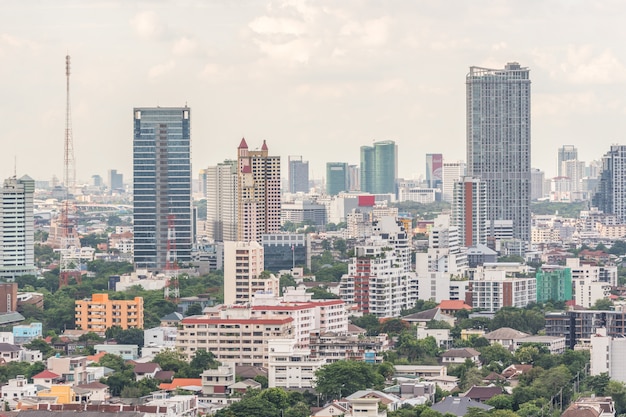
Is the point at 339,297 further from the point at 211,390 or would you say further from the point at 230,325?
the point at 211,390

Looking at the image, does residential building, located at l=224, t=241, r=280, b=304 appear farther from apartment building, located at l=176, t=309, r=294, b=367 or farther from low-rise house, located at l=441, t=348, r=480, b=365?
low-rise house, located at l=441, t=348, r=480, b=365

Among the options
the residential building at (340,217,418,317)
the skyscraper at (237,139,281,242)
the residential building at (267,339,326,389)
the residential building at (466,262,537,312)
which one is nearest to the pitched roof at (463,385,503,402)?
the residential building at (267,339,326,389)

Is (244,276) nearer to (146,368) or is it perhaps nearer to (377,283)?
(377,283)

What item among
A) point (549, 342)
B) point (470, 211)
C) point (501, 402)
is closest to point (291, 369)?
point (501, 402)

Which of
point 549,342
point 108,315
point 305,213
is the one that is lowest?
point 549,342

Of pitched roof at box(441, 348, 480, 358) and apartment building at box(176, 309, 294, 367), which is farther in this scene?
pitched roof at box(441, 348, 480, 358)

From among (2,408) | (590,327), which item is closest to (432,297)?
(590,327)

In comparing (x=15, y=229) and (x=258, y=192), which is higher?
(x=258, y=192)

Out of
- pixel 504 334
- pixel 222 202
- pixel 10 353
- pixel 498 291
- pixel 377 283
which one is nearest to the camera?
pixel 10 353
